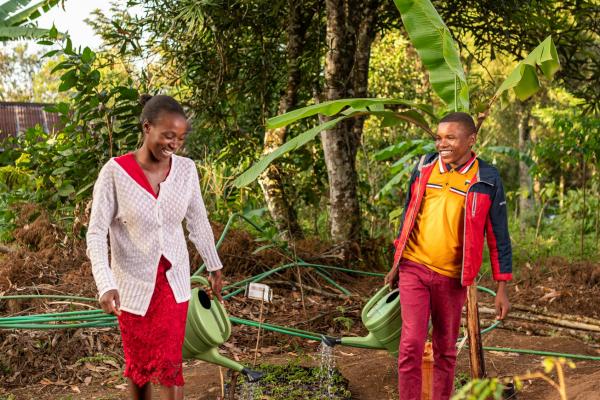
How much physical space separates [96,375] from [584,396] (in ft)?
10.5

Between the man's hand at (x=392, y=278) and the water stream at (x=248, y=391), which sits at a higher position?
the man's hand at (x=392, y=278)

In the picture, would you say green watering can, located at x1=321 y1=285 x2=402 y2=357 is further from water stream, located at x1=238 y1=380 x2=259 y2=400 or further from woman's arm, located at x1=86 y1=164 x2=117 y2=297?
woman's arm, located at x1=86 y1=164 x2=117 y2=297

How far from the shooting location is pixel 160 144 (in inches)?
117

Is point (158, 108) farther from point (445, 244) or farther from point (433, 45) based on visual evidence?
point (433, 45)

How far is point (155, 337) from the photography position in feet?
9.95

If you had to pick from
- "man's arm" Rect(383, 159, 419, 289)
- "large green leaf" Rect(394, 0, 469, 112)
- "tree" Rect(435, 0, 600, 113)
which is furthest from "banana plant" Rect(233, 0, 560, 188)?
"tree" Rect(435, 0, 600, 113)

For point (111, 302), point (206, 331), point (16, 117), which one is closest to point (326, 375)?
point (206, 331)

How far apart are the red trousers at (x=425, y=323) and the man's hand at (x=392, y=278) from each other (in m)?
0.10

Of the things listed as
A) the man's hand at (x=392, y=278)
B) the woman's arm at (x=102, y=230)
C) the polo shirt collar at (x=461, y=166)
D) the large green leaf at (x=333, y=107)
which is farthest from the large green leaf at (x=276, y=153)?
the woman's arm at (x=102, y=230)

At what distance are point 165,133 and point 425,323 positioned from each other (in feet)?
5.21

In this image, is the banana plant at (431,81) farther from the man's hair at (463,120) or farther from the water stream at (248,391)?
the water stream at (248,391)

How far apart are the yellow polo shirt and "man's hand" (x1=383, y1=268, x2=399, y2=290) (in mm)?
219

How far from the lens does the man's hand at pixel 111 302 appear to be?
280cm

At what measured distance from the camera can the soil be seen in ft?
16.3
